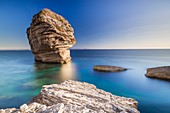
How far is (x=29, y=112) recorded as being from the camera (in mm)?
4520

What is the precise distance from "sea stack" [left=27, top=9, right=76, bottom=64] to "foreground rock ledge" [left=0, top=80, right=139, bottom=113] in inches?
879

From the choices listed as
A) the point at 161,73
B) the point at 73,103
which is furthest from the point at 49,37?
the point at 161,73

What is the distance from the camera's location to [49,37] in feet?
89.9

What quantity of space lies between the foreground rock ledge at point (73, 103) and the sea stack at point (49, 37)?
22.3m

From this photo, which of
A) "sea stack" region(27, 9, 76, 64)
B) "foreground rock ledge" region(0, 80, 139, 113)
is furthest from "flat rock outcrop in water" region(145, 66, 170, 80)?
"sea stack" region(27, 9, 76, 64)

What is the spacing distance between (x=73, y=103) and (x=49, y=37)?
2436 centimetres

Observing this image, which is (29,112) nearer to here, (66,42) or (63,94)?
(63,94)

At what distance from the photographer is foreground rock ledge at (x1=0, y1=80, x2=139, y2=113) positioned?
468 centimetres

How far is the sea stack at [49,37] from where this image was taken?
2731 centimetres

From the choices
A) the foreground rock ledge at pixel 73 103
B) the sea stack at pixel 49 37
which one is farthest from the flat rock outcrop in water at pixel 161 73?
the sea stack at pixel 49 37

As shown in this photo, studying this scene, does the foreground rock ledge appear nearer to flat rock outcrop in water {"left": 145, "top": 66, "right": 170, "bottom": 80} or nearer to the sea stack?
flat rock outcrop in water {"left": 145, "top": 66, "right": 170, "bottom": 80}

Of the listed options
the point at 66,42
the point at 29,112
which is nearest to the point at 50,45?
the point at 66,42

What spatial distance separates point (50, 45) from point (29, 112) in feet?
80.8

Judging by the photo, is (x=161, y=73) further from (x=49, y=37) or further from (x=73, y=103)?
(x=49, y=37)
